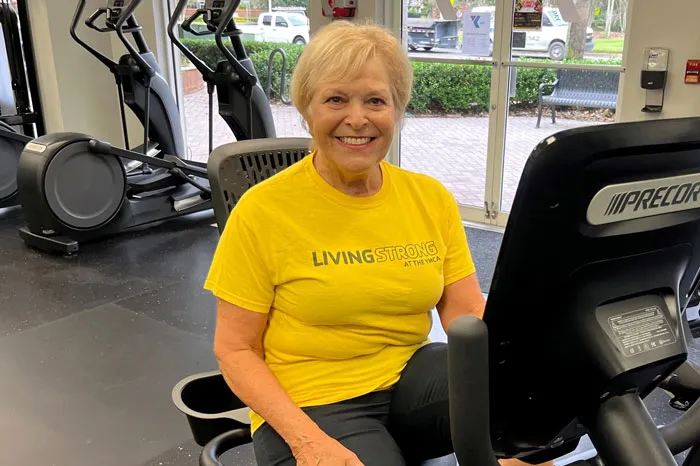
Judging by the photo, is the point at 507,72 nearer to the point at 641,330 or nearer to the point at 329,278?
the point at 329,278

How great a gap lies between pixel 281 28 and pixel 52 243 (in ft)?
8.97

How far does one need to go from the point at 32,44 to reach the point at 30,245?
8.22 feet

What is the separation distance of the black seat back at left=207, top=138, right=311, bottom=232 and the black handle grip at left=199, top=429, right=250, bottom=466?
48cm

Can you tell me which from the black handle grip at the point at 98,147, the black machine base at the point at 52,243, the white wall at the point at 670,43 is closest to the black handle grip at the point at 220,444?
the white wall at the point at 670,43

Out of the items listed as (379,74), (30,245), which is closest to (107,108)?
(30,245)

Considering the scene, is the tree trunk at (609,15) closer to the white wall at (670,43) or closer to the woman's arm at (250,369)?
the white wall at (670,43)

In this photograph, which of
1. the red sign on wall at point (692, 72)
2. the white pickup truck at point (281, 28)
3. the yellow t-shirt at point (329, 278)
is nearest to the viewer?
the yellow t-shirt at point (329, 278)

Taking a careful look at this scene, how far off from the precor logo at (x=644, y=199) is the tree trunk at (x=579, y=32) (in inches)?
142

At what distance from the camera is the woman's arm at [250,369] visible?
3.93ft

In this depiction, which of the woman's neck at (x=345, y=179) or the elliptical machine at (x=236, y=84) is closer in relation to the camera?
the woman's neck at (x=345, y=179)

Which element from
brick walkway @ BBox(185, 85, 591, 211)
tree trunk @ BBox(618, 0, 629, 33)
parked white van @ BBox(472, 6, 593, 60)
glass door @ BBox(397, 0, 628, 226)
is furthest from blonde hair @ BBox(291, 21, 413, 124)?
brick walkway @ BBox(185, 85, 591, 211)

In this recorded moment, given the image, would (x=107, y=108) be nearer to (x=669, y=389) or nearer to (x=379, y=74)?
(x=379, y=74)

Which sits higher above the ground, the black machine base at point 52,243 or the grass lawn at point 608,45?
the grass lawn at point 608,45

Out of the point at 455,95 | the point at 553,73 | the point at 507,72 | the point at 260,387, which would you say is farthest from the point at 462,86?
the point at 260,387
